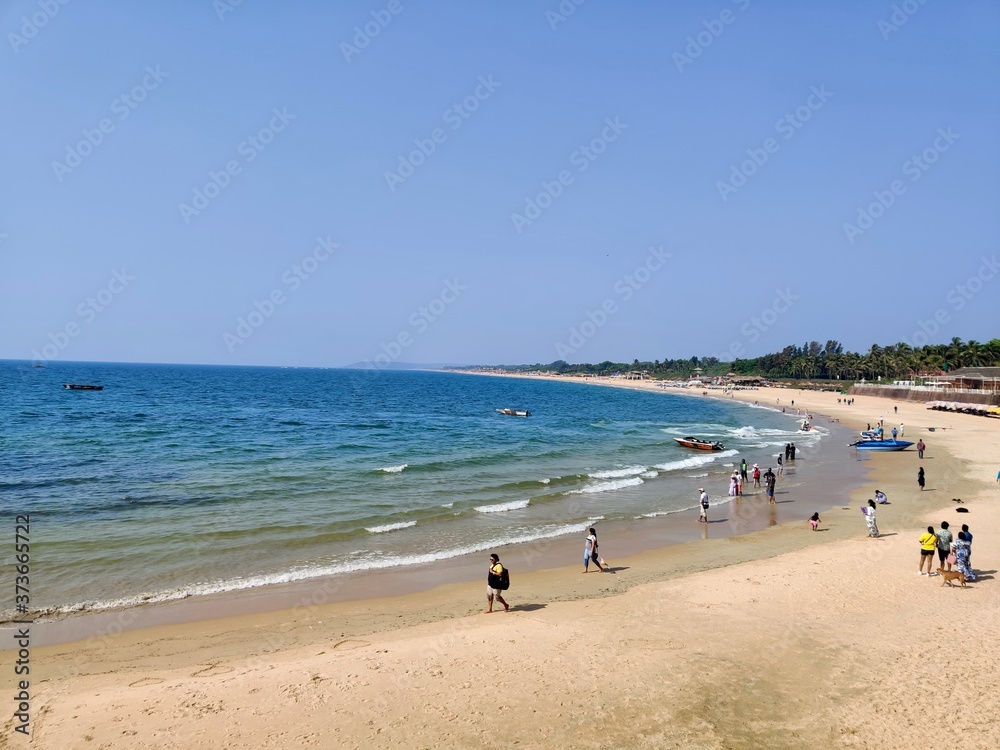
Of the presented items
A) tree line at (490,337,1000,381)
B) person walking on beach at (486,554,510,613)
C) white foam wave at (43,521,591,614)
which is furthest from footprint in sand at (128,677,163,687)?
tree line at (490,337,1000,381)

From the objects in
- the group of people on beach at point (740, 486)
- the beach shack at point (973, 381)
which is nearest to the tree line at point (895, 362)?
the beach shack at point (973, 381)

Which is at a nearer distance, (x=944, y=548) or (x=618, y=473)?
(x=944, y=548)

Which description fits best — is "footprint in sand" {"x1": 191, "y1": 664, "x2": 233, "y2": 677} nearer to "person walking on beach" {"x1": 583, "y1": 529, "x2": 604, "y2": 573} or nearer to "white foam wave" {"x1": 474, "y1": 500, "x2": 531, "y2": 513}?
"person walking on beach" {"x1": 583, "y1": 529, "x2": 604, "y2": 573}

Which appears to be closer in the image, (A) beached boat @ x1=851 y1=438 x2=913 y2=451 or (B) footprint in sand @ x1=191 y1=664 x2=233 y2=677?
(B) footprint in sand @ x1=191 y1=664 x2=233 y2=677

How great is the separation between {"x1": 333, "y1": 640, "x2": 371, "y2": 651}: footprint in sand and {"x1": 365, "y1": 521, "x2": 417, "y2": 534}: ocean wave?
351 inches

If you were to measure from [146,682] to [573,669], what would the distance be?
24.6 feet

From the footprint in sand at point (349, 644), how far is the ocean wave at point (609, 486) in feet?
57.9

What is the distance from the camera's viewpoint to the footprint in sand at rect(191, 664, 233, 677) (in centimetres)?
1055

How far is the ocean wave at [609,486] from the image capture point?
2889 centimetres

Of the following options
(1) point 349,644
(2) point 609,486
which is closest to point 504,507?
(2) point 609,486

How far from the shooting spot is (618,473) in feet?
112

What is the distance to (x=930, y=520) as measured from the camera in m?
22.1

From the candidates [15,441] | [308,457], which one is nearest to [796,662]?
[308,457]

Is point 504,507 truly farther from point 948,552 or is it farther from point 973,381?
point 973,381
